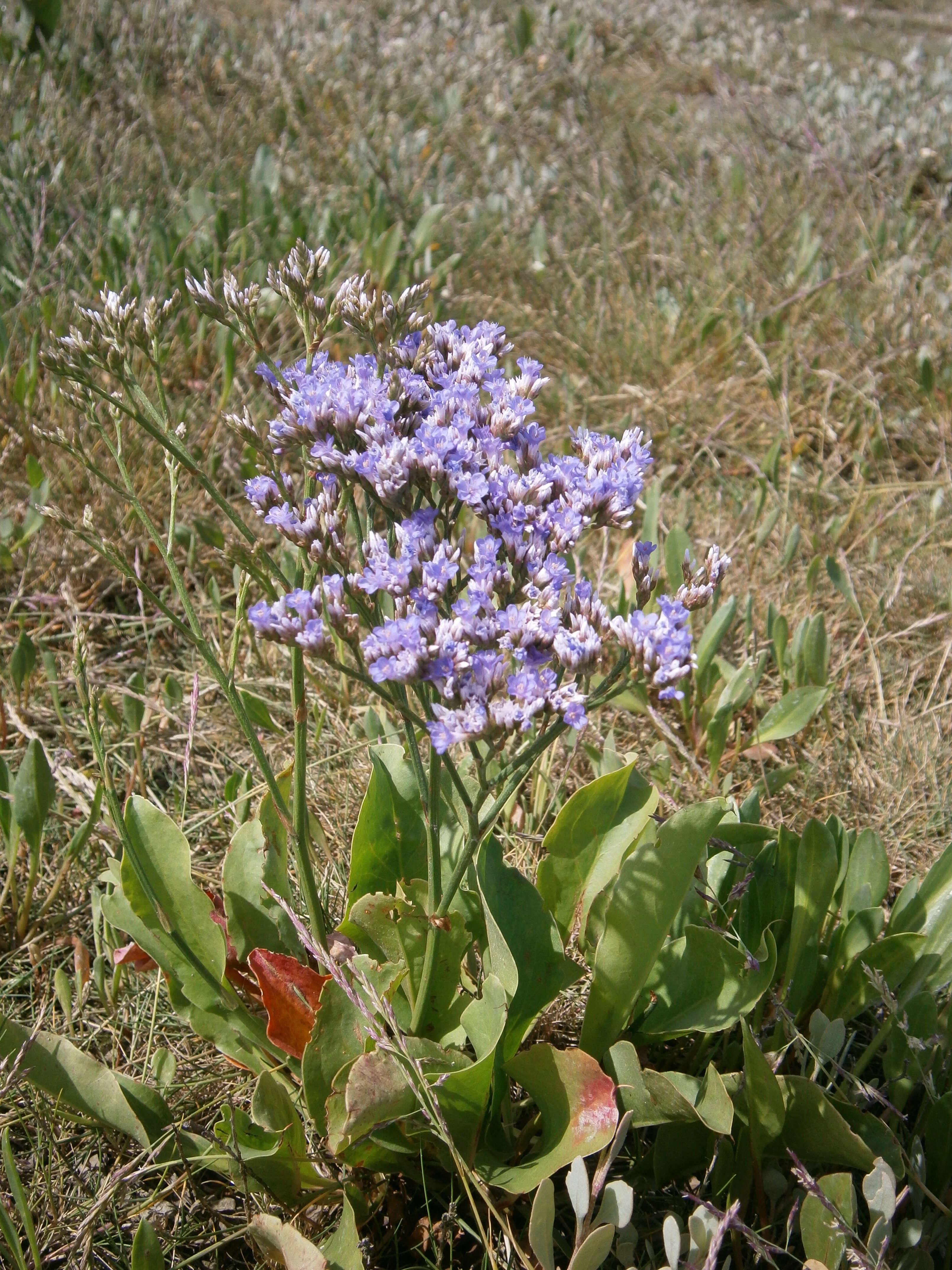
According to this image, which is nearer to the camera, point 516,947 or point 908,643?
point 516,947

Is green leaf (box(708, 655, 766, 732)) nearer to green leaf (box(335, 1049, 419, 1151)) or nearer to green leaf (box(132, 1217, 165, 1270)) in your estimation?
green leaf (box(335, 1049, 419, 1151))

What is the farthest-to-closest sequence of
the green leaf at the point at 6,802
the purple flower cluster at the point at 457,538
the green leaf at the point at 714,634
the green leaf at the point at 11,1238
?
the green leaf at the point at 714,634, the green leaf at the point at 6,802, the green leaf at the point at 11,1238, the purple flower cluster at the point at 457,538

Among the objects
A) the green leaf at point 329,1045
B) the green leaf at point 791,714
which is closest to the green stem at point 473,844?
the green leaf at point 329,1045

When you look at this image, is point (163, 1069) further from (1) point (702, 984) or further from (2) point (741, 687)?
(2) point (741, 687)

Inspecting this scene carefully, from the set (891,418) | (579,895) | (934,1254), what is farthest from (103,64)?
(934,1254)

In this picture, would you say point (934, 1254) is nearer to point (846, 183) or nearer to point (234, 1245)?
point (234, 1245)

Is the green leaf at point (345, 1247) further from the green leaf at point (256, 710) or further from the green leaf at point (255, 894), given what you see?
the green leaf at point (256, 710)
